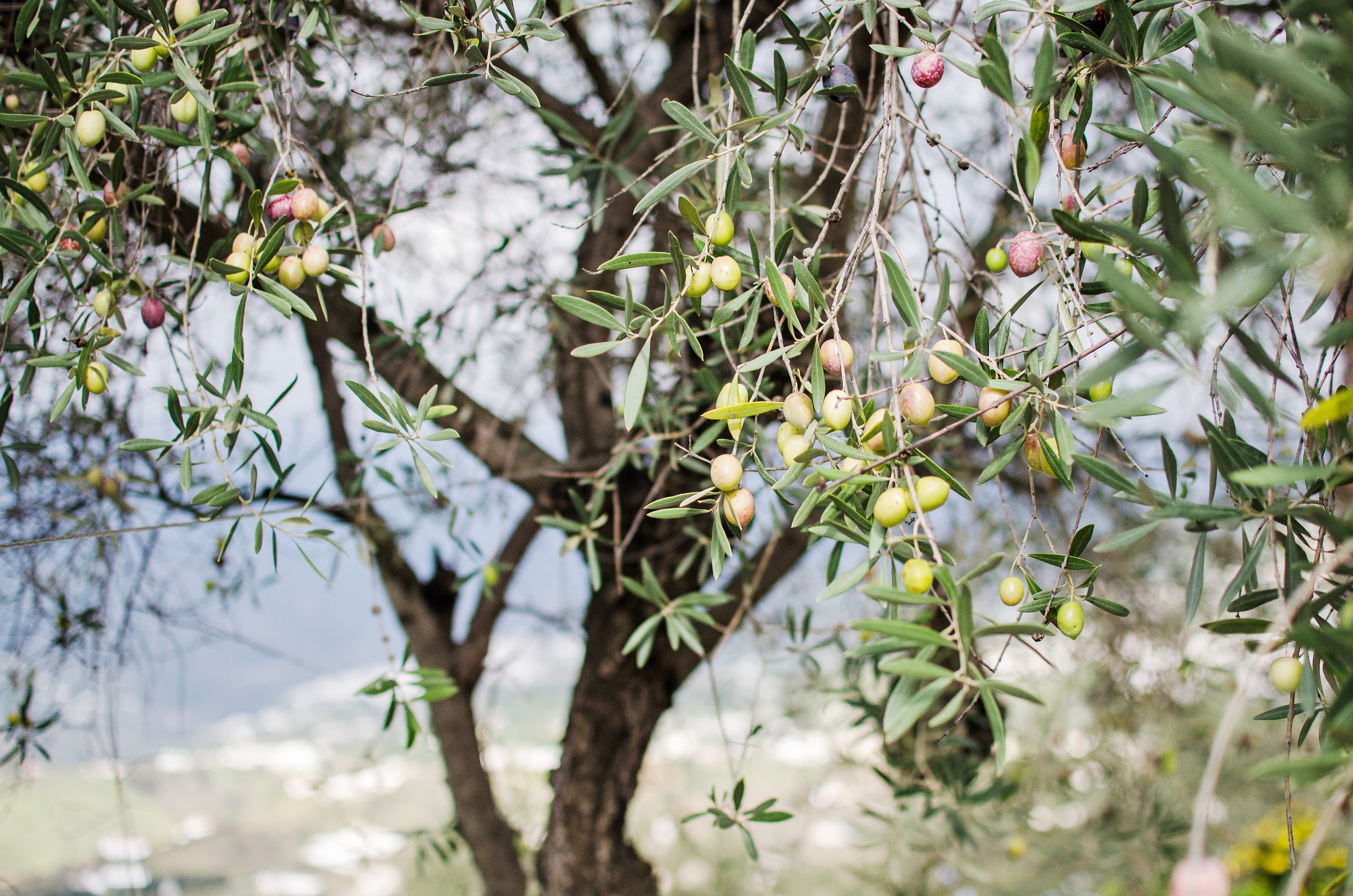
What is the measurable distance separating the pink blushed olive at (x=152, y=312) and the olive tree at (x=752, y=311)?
→ 0.06 feet

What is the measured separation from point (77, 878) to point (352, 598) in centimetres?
144

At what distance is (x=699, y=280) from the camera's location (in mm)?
720

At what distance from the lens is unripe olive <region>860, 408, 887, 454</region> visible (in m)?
0.65

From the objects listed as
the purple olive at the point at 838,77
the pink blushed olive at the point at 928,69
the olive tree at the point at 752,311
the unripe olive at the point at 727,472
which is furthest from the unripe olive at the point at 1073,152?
the unripe olive at the point at 727,472

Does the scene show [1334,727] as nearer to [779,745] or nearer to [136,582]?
[136,582]

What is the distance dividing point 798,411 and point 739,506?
11 cm

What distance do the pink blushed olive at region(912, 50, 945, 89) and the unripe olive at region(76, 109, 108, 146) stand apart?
906 mm

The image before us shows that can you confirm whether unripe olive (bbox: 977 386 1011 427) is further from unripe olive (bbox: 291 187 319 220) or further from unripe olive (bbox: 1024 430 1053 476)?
unripe olive (bbox: 291 187 319 220)

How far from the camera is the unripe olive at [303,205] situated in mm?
914

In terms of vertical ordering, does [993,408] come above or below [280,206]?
below

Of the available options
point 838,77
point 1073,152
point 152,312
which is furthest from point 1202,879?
point 152,312

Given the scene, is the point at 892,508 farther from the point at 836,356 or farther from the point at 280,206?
the point at 280,206


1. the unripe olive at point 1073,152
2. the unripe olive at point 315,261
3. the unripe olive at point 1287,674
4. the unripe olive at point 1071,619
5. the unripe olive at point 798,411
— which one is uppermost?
the unripe olive at point 315,261

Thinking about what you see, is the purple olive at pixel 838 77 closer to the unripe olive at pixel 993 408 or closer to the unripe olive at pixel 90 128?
the unripe olive at pixel 993 408
